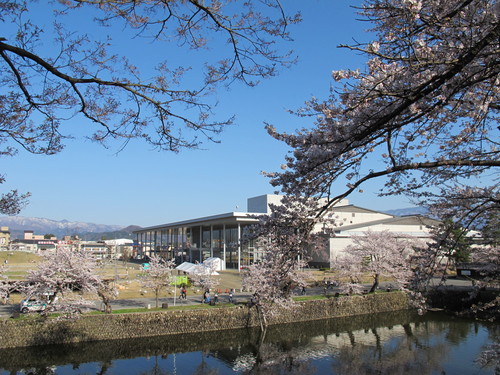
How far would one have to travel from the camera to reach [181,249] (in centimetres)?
4772

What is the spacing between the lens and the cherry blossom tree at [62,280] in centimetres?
1416

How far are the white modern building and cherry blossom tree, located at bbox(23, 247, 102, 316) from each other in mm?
10613

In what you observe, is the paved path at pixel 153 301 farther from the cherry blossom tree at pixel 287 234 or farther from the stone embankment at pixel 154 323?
the cherry blossom tree at pixel 287 234

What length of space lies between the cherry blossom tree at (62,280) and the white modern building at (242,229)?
418 inches

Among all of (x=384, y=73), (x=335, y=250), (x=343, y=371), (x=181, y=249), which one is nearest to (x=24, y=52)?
(x=384, y=73)

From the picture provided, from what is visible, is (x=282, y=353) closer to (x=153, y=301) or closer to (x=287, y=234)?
(x=153, y=301)

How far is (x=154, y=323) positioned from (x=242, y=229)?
11.0 meters

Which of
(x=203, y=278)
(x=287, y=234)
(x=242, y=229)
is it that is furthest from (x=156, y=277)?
(x=287, y=234)

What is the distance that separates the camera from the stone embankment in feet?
45.2

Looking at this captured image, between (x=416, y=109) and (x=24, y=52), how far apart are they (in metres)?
3.48

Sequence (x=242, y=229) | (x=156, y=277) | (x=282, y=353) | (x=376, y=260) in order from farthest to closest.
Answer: (x=242, y=229), (x=376, y=260), (x=156, y=277), (x=282, y=353)

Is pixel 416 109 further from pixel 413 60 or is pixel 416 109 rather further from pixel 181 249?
pixel 181 249

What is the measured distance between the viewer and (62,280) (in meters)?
14.3

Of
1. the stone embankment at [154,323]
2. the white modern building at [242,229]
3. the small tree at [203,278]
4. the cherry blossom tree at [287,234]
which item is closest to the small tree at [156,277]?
the small tree at [203,278]
